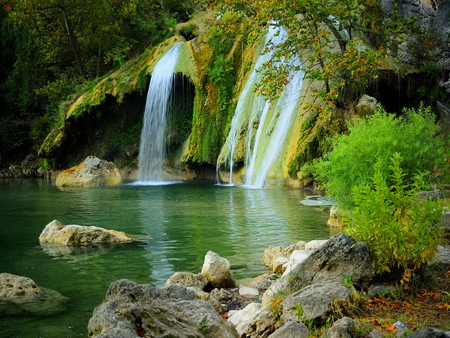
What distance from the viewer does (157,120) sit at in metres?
28.1

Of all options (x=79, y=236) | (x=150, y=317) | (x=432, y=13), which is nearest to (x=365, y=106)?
(x=432, y=13)

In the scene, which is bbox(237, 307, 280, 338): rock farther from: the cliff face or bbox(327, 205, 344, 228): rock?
the cliff face

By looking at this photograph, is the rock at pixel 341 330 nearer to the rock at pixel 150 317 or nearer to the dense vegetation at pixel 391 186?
the rock at pixel 150 317

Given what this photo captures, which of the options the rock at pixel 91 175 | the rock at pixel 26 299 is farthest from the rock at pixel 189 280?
the rock at pixel 91 175

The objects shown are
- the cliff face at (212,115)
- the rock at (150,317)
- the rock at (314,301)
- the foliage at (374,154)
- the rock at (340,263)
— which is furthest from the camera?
the cliff face at (212,115)

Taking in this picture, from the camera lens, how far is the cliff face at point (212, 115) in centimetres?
1948

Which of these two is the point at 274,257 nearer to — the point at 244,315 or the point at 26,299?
the point at 244,315

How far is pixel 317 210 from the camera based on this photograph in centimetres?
1306

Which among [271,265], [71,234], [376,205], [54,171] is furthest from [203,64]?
[376,205]

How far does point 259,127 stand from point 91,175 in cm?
856

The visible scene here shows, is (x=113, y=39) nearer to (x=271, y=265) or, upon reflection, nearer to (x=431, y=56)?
(x=431, y=56)

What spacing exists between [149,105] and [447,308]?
82.6 feet

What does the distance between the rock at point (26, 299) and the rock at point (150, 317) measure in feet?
6.37

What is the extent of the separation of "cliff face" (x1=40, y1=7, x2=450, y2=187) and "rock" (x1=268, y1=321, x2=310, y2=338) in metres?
13.1
